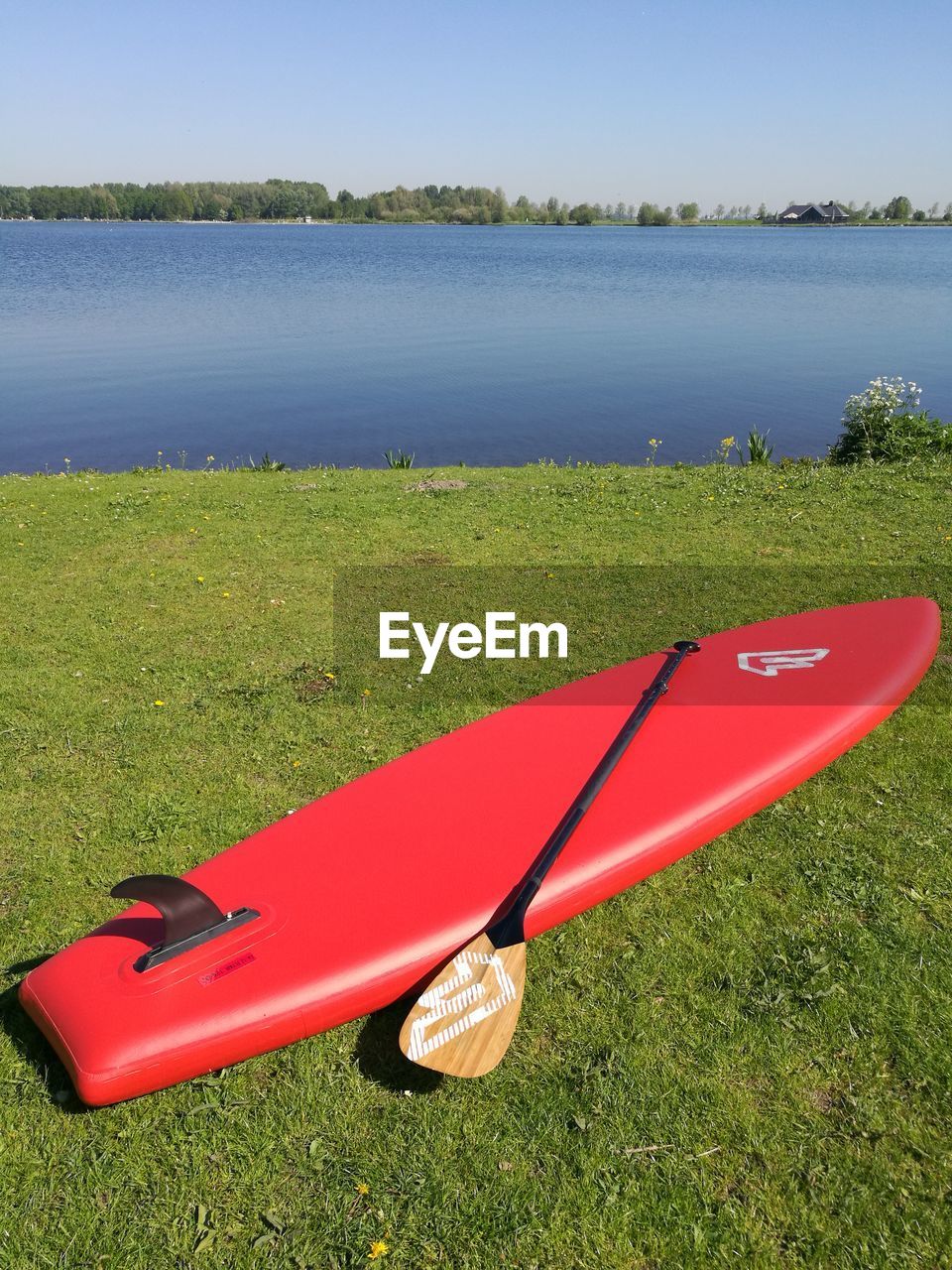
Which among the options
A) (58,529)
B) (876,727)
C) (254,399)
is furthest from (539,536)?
(254,399)

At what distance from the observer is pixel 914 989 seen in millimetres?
3590

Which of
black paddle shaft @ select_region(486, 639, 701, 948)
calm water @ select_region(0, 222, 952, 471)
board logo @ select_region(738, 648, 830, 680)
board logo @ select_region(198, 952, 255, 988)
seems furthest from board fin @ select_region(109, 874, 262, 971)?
calm water @ select_region(0, 222, 952, 471)

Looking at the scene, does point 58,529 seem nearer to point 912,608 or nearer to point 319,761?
point 319,761

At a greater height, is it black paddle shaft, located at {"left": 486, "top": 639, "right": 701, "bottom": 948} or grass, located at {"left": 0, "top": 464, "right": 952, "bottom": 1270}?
black paddle shaft, located at {"left": 486, "top": 639, "right": 701, "bottom": 948}

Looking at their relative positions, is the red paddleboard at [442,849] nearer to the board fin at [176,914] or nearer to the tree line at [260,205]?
the board fin at [176,914]

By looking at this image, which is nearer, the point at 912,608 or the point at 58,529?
the point at 912,608

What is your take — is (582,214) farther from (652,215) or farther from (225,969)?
(225,969)

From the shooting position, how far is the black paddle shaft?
11.7ft

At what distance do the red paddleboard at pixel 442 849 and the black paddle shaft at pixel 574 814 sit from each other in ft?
0.24

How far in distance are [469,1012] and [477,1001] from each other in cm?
5

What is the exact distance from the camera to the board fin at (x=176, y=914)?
10.9 feet

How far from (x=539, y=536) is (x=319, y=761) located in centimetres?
458

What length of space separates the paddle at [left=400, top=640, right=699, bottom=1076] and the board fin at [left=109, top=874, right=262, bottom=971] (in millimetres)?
863

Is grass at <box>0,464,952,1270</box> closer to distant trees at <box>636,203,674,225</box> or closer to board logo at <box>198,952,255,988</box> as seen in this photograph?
board logo at <box>198,952,255,988</box>
